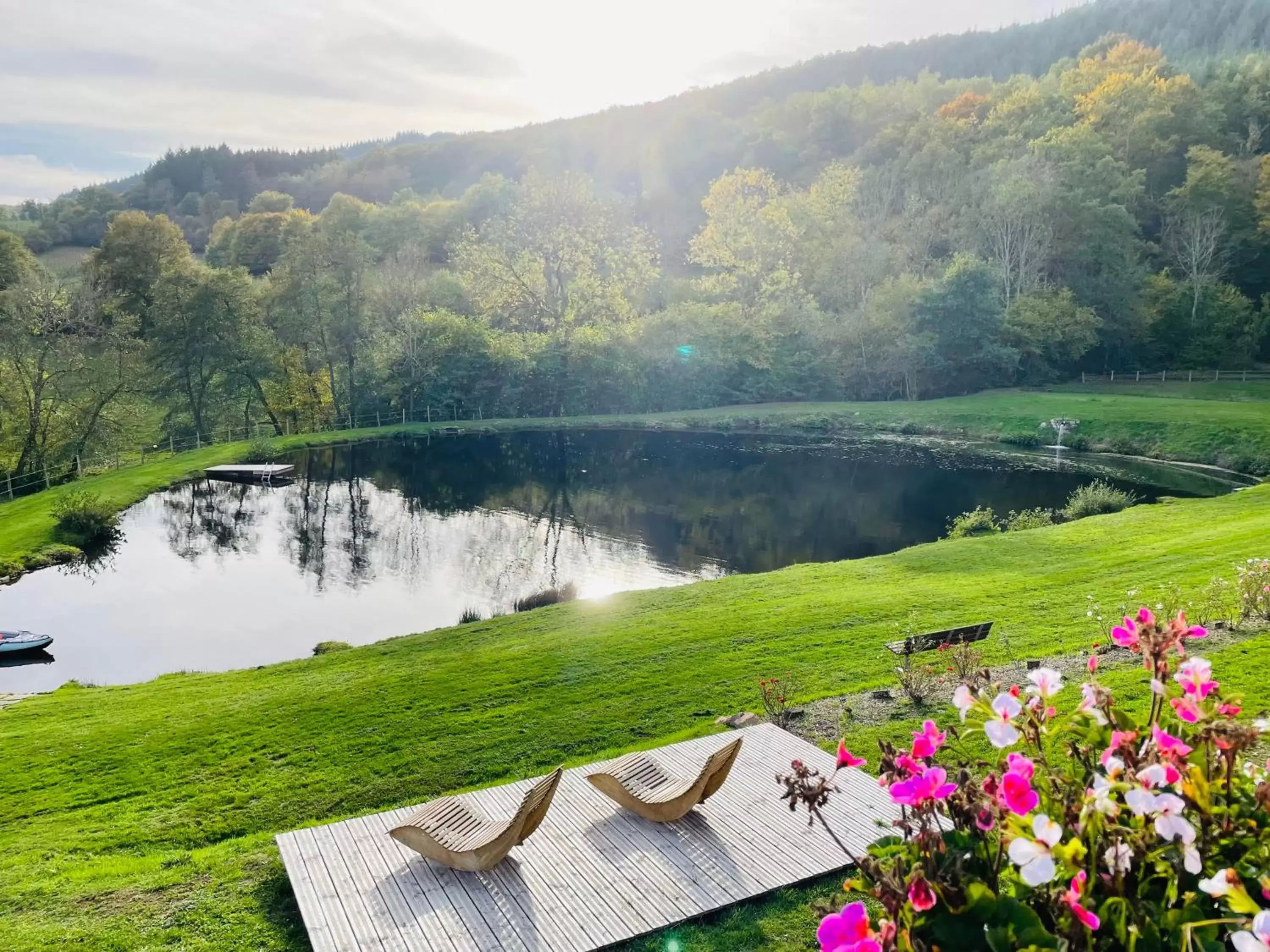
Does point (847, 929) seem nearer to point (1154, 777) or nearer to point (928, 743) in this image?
point (928, 743)

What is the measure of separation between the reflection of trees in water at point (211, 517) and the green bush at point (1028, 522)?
905 inches

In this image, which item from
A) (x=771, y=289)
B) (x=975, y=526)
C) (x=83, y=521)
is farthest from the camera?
(x=771, y=289)

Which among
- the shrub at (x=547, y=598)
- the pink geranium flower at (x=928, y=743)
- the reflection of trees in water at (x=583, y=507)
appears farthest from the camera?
the reflection of trees in water at (x=583, y=507)

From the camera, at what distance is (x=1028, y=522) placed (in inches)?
1021

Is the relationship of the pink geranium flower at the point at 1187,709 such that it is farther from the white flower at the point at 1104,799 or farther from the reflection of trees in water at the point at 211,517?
the reflection of trees in water at the point at 211,517

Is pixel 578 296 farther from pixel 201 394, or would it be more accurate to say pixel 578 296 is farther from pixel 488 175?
pixel 488 175

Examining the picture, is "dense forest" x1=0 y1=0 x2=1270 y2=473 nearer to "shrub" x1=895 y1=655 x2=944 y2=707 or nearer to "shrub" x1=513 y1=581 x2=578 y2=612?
"shrub" x1=513 y1=581 x2=578 y2=612

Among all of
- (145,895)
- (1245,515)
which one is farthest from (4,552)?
(1245,515)

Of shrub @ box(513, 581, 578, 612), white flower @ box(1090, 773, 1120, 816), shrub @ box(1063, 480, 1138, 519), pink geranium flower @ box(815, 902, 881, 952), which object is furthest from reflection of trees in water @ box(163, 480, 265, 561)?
white flower @ box(1090, 773, 1120, 816)

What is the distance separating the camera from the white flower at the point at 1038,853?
2.28 metres

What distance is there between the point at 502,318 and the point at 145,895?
179 ft

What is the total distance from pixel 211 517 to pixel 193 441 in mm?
17146

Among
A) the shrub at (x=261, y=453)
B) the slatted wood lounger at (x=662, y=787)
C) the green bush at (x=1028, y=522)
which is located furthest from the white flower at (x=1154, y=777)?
the shrub at (x=261, y=453)

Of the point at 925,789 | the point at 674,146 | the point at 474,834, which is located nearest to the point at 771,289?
the point at 674,146
